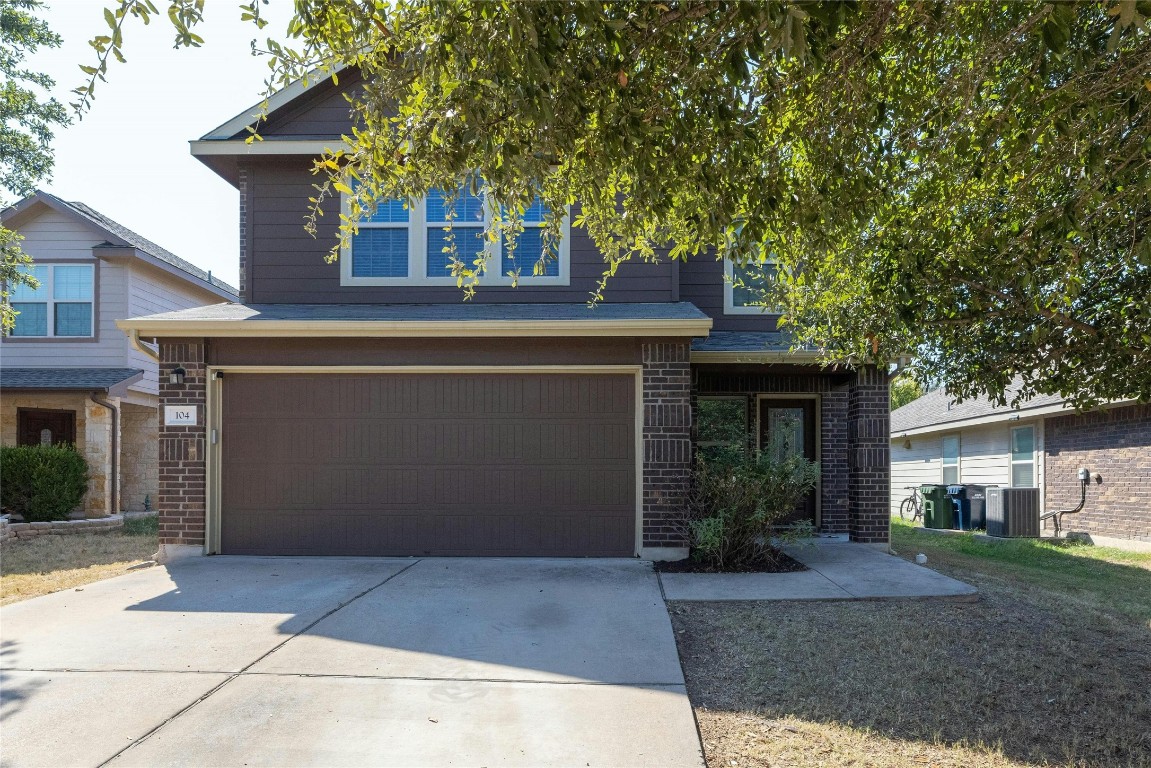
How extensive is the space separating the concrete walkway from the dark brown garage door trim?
1489 millimetres

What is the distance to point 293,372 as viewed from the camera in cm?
925

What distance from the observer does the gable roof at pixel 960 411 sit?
14797 millimetres

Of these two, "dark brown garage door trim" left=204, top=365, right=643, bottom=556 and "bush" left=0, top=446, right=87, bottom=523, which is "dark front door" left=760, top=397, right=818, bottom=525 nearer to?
"dark brown garage door trim" left=204, top=365, right=643, bottom=556

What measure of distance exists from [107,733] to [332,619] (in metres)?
2.25

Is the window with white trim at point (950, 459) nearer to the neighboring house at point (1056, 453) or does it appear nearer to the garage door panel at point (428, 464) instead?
the neighboring house at point (1056, 453)

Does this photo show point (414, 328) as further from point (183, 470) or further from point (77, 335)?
point (77, 335)

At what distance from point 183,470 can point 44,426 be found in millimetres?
8856

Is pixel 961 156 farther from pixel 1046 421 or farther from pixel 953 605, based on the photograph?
pixel 1046 421

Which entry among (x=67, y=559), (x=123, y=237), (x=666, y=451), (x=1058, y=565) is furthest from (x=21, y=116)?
(x=1058, y=565)

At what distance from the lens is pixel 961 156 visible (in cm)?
498

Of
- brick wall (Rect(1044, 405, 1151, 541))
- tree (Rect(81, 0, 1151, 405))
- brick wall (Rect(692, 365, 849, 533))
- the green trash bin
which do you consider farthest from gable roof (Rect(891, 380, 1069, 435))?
tree (Rect(81, 0, 1151, 405))

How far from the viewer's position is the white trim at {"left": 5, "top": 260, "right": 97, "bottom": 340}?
1508 centimetres

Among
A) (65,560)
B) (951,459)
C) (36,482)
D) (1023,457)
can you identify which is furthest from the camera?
(951,459)

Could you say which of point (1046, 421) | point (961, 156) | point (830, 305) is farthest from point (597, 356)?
point (1046, 421)
